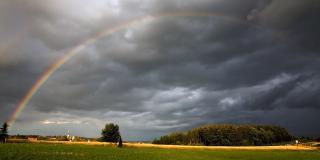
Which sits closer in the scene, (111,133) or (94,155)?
(94,155)

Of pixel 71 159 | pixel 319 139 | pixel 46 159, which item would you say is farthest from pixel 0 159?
pixel 319 139

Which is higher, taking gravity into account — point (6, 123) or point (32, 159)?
point (6, 123)

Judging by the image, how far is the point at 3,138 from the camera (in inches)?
4515

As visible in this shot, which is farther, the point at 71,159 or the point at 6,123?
the point at 6,123

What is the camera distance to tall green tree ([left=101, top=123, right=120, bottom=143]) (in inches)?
6791

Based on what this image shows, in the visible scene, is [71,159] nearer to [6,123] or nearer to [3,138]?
[3,138]

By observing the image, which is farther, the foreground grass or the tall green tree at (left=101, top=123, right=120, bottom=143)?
the tall green tree at (left=101, top=123, right=120, bottom=143)

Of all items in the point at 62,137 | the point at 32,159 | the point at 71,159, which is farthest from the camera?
the point at 62,137

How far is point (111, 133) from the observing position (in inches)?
6811

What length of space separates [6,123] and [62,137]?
4389 centimetres

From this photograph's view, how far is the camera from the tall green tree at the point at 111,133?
172500 millimetres

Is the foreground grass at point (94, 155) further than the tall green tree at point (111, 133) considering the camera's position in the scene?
No

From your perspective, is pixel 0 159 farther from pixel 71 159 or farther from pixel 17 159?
pixel 71 159

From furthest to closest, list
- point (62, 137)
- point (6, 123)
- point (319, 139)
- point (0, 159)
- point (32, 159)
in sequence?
point (319, 139)
point (62, 137)
point (6, 123)
point (32, 159)
point (0, 159)
